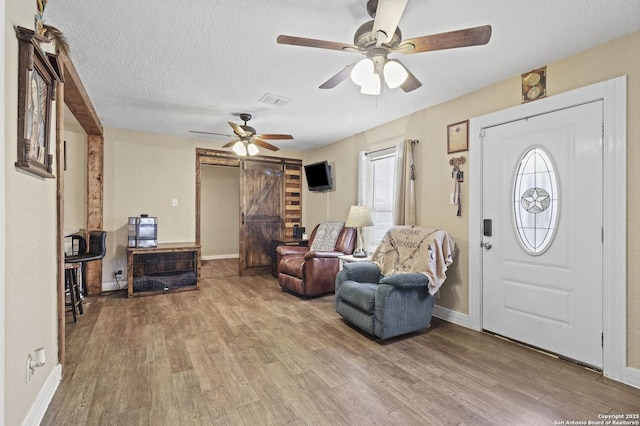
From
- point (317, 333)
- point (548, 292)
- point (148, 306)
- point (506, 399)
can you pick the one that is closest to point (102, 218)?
point (148, 306)

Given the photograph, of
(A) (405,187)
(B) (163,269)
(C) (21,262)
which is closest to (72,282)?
(B) (163,269)

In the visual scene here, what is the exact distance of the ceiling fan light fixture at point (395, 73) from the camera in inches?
75.7

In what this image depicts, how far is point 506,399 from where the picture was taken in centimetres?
195

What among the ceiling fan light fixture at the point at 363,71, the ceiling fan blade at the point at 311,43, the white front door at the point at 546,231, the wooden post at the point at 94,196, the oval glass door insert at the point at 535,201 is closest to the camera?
the ceiling fan blade at the point at 311,43

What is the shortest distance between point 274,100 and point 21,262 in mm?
2691

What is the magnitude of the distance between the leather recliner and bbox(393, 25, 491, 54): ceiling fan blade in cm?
291

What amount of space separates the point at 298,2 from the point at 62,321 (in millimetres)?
2774

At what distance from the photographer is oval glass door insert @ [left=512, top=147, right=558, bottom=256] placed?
8.54 feet

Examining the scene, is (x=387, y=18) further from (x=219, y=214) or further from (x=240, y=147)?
(x=219, y=214)

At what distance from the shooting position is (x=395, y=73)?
1966 millimetres

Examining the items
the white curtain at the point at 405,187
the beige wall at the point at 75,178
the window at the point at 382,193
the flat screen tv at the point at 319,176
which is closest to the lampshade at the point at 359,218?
the white curtain at the point at 405,187

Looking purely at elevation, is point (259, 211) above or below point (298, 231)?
above

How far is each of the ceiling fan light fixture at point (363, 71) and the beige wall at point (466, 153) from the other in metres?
1.76

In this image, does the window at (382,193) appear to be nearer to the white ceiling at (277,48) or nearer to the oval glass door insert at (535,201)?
the white ceiling at (277,48)
